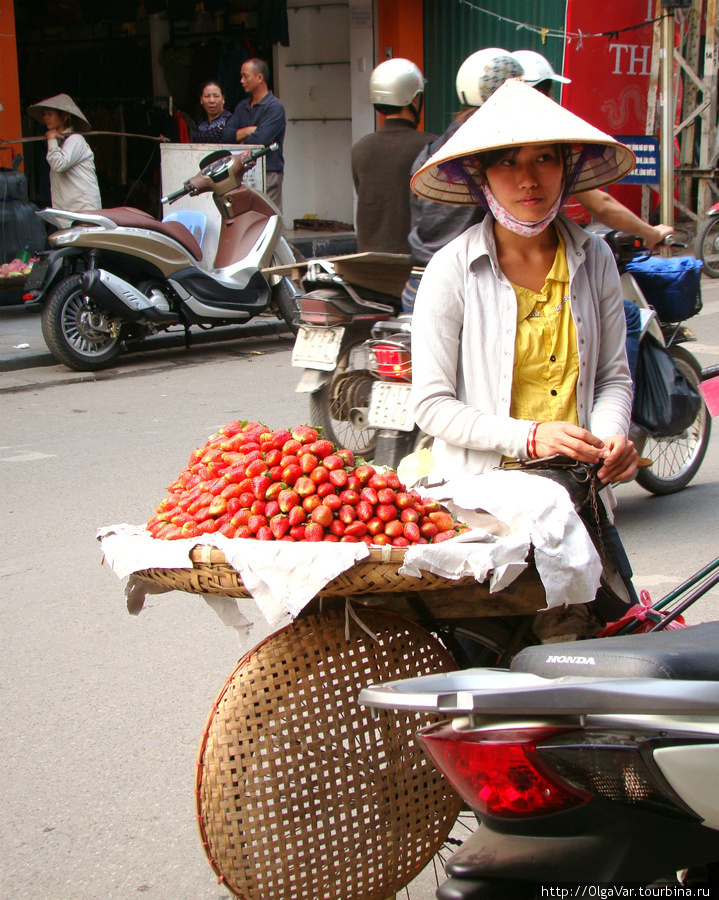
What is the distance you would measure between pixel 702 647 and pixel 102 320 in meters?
7.15

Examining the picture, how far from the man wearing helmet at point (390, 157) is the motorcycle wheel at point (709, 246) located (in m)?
7.40

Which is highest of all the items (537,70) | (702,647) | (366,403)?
(537,70)

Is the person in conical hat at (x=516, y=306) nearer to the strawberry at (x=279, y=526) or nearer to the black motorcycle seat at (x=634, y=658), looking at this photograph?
the strawberry at (x=279, y=526)

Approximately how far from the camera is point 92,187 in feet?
34.2

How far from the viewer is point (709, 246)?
39.7 ft

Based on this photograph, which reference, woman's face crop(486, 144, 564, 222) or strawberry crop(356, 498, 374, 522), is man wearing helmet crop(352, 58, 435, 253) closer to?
woman's face crop(486, 144, 564, 222)

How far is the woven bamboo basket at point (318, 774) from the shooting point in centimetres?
190

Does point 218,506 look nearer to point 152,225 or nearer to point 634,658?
point 634,658

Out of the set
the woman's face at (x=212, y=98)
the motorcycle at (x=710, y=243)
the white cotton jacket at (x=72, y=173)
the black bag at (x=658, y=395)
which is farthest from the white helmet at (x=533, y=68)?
the motorcycle at (x=710, y=243)

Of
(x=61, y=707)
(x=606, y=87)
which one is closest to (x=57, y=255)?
(x=61, y=707)

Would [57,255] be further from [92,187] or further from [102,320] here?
[92,187]

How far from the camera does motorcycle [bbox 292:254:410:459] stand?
5.12 m

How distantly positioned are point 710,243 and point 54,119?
7.34 meters

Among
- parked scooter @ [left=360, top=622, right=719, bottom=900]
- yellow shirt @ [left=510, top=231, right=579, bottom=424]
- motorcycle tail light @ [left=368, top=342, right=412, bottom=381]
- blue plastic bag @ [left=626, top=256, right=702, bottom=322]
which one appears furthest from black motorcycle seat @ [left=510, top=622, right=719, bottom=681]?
blue plastic bag @ [left=626, top=256, right=702, bottom=322]
